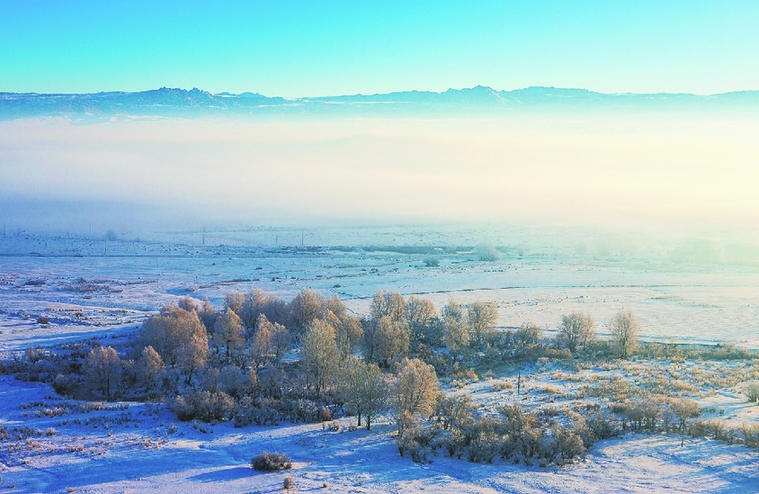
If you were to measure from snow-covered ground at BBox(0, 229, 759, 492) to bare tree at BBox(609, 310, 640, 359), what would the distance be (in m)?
5.95

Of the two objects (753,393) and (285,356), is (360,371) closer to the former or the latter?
(285,356)

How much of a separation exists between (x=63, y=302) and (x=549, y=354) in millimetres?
60108

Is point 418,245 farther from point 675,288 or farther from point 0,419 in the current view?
point 0,419

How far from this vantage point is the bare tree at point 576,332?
51219 mm

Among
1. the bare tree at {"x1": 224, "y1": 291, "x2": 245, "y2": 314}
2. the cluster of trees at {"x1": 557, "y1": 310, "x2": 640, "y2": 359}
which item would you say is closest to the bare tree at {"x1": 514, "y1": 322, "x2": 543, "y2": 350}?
the cluster of trees at {"x1": 557, "y1": 310, "x2": 640, "y2": 359}

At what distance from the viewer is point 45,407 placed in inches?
1313

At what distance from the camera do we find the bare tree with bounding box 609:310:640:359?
1914 inches

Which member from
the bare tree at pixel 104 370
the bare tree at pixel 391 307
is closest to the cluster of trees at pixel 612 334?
the bare tree at pixel 391 307

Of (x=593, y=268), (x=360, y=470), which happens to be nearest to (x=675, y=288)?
(x=593, y=268)

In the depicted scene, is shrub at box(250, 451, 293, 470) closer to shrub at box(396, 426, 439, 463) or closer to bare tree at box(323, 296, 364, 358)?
shrub at box(396, 426, 439, 463)

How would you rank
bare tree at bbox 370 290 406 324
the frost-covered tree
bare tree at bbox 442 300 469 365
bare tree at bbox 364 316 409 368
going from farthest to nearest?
bare tree at bbox 370 290 406 324 → bare tree at bbox 442 300 469 365 → bare tree at bbox 364 316 409 368 → the frost-covered tree

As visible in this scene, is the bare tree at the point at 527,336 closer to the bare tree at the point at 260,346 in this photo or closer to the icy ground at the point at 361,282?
the icy ground at the point at 361,282

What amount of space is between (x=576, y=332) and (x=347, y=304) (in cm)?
3057

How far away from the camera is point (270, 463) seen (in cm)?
2491
